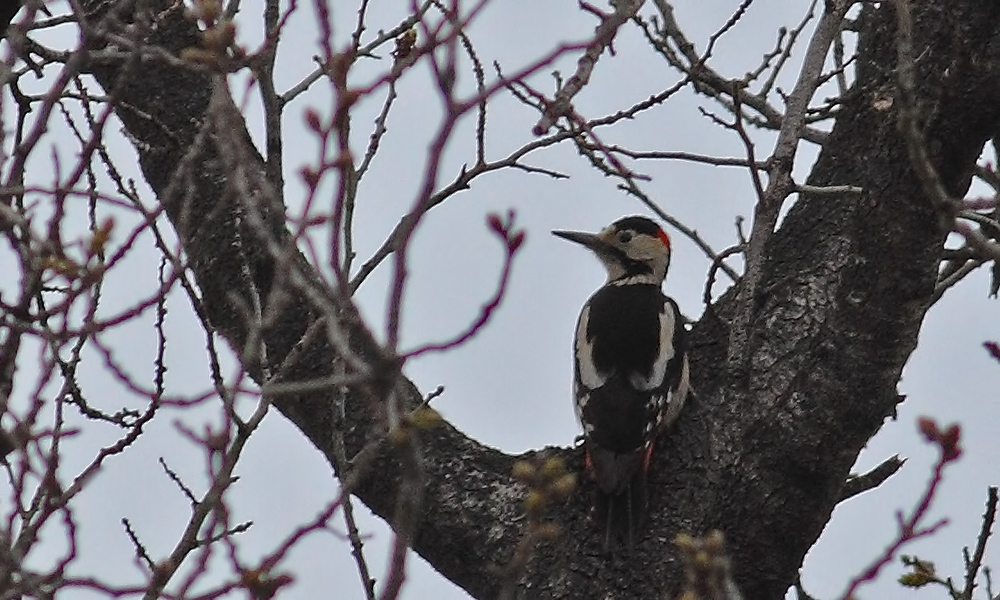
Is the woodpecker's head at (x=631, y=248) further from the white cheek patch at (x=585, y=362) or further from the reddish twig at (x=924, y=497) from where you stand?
the reddish twig at (x=924, y=497)

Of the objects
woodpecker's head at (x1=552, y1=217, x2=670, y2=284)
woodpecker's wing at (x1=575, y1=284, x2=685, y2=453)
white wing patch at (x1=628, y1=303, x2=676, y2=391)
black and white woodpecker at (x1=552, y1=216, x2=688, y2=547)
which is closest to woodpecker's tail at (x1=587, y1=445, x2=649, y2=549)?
black and white woodpecker at (x1=552, y1=216, x2=688, y2=547)

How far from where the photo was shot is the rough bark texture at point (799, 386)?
405 centimetres

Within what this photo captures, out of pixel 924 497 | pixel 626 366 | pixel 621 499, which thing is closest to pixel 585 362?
pixel 626 366

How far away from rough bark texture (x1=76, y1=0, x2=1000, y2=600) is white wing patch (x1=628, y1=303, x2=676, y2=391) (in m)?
0.45

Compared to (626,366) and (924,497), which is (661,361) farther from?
(924,497)

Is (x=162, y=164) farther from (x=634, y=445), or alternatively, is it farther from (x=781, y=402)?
(x=781, y=402)

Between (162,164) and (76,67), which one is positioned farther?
(162,164)

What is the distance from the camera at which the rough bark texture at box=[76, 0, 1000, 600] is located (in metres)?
4.05

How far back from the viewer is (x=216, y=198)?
4.68 meters

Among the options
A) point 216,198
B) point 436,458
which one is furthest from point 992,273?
point 216,198

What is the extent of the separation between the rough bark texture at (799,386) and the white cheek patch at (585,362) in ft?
2.77

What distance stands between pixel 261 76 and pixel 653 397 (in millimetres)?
2072

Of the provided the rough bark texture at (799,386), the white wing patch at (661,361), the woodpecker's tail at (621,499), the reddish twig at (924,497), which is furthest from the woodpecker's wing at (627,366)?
the reddish twig at (924,497)

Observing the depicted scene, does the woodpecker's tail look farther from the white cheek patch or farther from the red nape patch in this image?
the red nape patch
